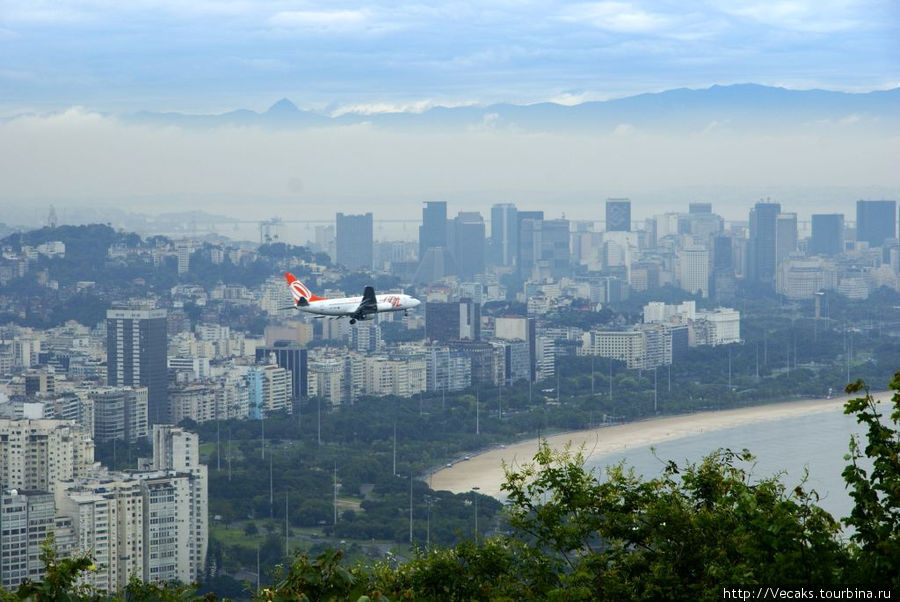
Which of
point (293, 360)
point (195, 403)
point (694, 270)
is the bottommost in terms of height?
point (195, 403)

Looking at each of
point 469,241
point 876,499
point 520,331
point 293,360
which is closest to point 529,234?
point 469,241

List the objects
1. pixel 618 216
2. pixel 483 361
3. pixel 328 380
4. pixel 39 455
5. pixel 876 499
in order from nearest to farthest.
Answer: pixel 876 499
pixel 39 455
pixel 328 380
pixel 483 361
pixel 618 216

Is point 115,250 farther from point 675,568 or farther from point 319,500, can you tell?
point 675,568

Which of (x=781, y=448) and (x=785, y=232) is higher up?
(x=785, y=232)

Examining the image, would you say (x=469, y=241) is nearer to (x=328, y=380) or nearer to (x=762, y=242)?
(x=762, y=242)

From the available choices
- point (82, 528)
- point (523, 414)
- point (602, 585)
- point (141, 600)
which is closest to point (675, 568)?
point (602, 585)

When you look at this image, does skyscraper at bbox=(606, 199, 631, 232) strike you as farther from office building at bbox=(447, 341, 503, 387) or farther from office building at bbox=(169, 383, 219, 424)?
office building at bbox=(169, 383, 219, 424)

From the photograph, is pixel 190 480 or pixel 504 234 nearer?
pixel 190 480
